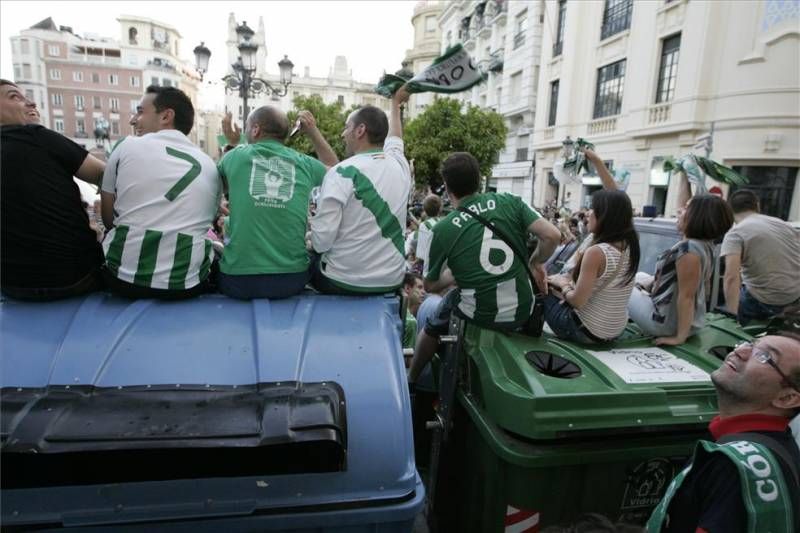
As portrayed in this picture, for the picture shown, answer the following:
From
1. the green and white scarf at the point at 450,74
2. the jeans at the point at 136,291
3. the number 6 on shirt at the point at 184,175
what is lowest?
the jeans at the point at 136,291

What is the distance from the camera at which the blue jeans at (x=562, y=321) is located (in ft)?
9.05

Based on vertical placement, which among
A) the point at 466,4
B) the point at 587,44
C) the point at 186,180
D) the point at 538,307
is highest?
the point at 466,4

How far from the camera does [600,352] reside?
2.68 m

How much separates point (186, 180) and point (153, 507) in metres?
1.59

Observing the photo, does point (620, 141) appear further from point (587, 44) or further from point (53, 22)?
point (53, 22)

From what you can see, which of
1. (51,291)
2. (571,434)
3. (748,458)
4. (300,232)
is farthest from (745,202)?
(51,291)

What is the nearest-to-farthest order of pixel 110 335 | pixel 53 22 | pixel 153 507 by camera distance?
pixel 153 507 < pixel 110 335 < pixel 53 22

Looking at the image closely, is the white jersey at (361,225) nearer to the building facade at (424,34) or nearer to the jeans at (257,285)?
the jeans at (257,285)

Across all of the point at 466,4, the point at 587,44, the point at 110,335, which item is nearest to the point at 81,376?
the point at 110,335

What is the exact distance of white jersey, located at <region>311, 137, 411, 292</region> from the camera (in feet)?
8.89

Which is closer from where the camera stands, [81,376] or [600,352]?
[81,376]

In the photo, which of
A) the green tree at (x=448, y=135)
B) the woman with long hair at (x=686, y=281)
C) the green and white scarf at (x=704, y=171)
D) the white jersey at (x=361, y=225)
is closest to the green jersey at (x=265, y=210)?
the white jersey at (x=361, y=225)

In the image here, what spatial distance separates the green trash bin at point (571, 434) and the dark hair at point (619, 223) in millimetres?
652


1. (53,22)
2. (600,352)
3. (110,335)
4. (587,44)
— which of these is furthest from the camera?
(53,22)
